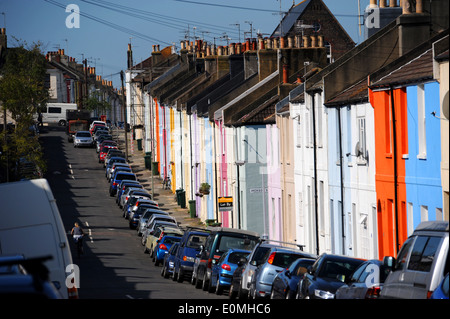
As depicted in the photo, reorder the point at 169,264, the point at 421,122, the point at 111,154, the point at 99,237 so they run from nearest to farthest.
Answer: the point at 421,122 < the point at 169,264 < the point at 99,237 < the point at 111,154

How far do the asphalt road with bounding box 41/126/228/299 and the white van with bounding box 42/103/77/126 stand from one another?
88.2 ft

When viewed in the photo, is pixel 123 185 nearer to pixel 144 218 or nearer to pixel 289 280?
pixel 144 218

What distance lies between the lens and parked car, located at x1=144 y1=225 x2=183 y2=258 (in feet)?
142

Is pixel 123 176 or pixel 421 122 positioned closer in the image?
pixel 421 122

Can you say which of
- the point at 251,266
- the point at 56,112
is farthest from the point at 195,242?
the point at 56,112

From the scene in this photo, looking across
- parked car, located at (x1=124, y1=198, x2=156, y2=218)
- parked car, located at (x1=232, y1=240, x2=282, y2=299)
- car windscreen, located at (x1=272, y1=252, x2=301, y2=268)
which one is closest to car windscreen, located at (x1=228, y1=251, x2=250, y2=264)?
parked car, located at (x1=232, y1=240, x2=282, y2=299)

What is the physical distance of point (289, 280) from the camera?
21094mm

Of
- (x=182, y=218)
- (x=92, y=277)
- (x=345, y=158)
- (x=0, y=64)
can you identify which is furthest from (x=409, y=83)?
(x=0, y=64)

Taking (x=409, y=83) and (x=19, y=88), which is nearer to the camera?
(x=409, y=83)

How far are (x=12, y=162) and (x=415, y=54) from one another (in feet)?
165

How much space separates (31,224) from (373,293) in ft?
18.8

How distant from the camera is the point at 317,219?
3650 centimetres

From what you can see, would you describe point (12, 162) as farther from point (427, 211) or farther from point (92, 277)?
point (427, 211)

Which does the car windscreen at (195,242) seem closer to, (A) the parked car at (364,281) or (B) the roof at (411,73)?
(B) the roof at (411,73)
